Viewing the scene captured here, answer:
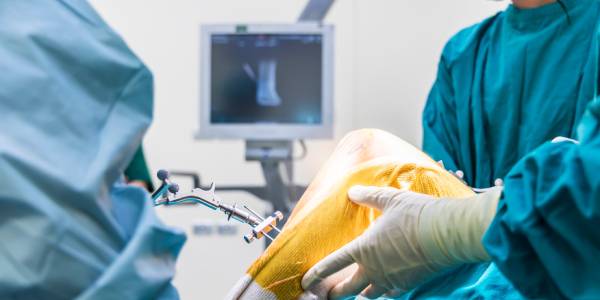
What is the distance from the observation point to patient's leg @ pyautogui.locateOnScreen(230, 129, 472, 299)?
1.05 meters

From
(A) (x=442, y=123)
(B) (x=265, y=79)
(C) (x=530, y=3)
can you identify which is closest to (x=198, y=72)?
(B) (x=265, y=79)

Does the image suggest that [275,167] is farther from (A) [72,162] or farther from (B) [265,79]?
(A) [72,162]

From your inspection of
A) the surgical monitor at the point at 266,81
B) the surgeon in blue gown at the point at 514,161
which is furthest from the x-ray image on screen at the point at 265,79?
the surgeon in blue gown at the point at 514,161

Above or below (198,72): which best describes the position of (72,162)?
below

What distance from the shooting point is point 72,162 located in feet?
2.06

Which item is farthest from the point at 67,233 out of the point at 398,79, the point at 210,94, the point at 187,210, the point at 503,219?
the point at 398,79

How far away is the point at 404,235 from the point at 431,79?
2427 mm

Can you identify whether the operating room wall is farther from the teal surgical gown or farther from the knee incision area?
the teal surgical gown

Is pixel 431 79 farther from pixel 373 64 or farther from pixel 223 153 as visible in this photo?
pixel 223 153

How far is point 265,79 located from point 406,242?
6.21 ft

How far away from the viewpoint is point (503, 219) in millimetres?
702

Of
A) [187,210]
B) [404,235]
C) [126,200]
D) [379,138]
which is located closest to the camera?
[126,200]

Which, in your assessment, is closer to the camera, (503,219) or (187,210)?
(503,219)

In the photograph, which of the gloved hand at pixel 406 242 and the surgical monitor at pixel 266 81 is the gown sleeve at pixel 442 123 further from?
the surgical monitor at pixel 266 81
